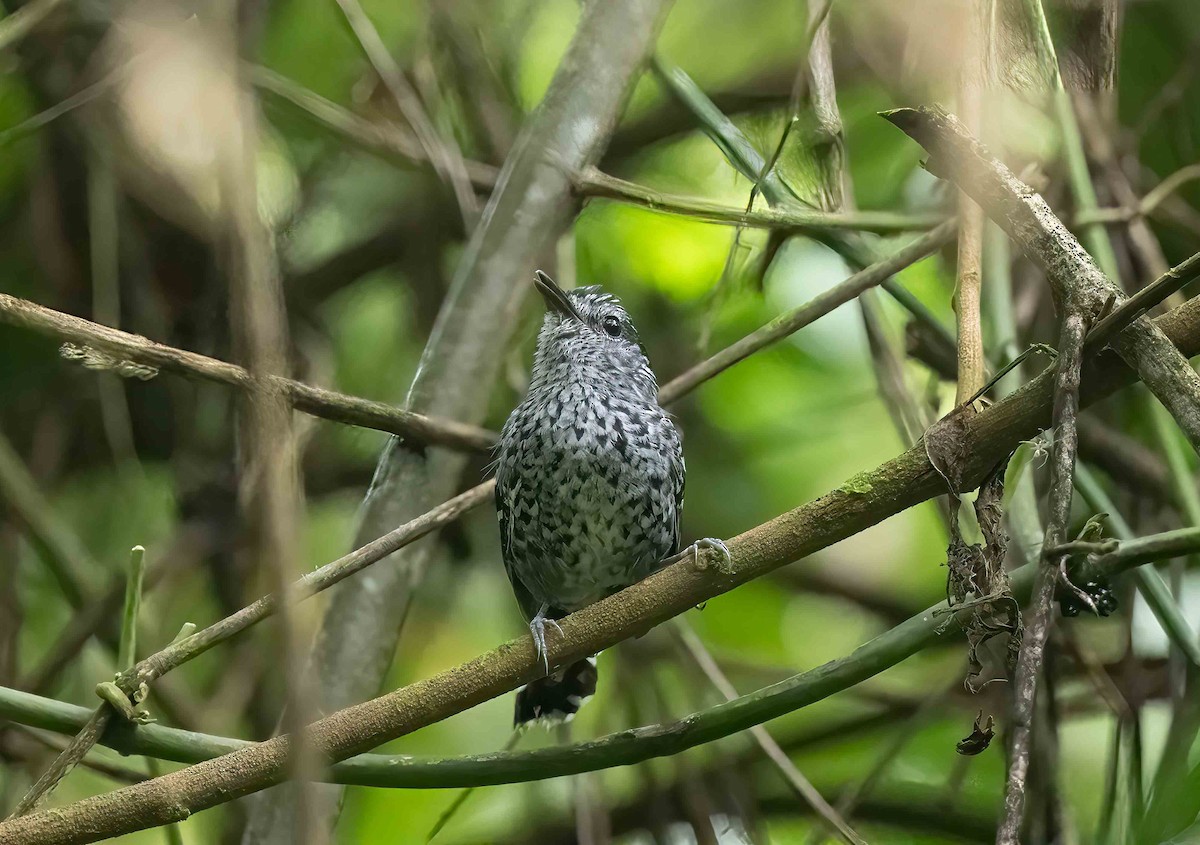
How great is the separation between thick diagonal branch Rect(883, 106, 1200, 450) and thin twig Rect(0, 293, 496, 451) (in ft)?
3.59

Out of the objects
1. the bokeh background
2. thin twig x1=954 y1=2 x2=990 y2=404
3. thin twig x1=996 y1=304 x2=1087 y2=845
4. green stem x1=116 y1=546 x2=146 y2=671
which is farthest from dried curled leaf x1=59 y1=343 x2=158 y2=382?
thin twig x1=996 y1=304 x2=1087 y2=845

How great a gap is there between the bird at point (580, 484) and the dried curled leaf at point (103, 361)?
1.00 metres

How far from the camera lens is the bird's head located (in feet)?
10.4

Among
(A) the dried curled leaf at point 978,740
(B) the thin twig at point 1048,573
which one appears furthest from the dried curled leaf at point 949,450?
(A) the dried curled leaf at point 978,740

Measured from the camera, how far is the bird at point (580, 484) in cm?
297

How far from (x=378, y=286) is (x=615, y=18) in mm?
1295

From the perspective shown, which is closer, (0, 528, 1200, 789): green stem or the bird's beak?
(0, 528, 1200, 789): green stem

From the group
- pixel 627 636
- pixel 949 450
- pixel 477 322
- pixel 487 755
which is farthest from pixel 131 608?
pixel 949 450

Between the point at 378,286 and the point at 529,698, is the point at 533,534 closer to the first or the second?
the point at 529,698

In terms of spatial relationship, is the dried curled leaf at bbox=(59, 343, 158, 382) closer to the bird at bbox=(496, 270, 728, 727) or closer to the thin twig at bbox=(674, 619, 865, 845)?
the bird at bbox=(496, 270, 728, 727)

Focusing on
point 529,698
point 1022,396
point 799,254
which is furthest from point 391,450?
point 1022,396

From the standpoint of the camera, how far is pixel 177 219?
362cm

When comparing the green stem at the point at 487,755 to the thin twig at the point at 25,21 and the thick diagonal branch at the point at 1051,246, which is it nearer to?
the thick diagonal branch at the point at 1051,246

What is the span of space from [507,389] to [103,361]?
172cm
